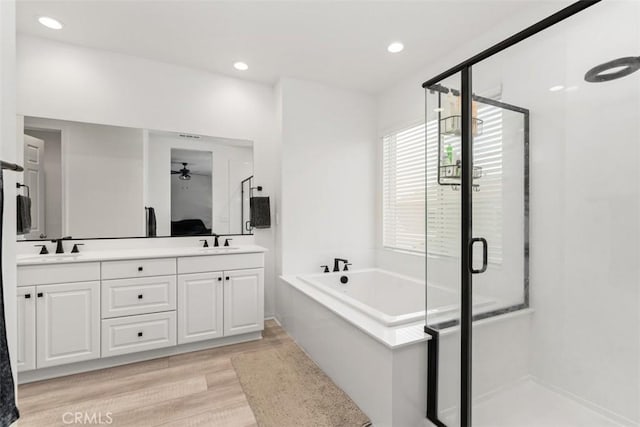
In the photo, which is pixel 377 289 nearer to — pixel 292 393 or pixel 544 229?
pixel 292 393

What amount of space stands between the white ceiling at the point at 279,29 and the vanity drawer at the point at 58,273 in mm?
1794

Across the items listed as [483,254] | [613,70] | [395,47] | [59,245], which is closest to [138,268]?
[59,245]

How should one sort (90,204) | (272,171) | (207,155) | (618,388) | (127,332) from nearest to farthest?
(618,388), (127,332), (90,204), (207,155), (272,171)

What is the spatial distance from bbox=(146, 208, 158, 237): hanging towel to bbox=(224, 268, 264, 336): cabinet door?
0.82m

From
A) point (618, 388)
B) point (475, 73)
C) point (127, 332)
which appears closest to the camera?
point (618, 388)

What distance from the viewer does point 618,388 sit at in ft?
4.14

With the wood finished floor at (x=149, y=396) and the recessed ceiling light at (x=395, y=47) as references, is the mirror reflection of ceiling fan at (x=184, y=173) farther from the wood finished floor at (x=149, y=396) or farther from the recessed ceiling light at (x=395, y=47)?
the recessed ceiling light at (x=395, y=47)

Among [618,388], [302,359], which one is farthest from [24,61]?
[618,388]

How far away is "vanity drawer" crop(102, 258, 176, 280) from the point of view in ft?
7.41

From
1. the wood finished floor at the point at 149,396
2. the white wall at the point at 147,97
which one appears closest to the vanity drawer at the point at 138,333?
the wood finished floor at the point at 149,396

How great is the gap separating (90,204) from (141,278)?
84 cm

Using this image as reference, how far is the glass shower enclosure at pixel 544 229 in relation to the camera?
4.04ft

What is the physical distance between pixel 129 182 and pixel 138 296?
105cm

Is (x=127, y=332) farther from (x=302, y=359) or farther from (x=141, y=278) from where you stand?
(x=302, y=359)
